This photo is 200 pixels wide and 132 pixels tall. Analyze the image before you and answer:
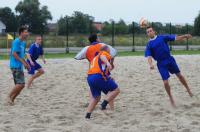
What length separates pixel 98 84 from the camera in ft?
25.1

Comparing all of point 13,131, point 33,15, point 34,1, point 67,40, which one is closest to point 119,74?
point 13,131

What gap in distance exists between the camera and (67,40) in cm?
3219

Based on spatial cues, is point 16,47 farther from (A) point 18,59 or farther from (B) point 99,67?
(B) point 99,67

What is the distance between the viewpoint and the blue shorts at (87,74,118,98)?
25.0ft

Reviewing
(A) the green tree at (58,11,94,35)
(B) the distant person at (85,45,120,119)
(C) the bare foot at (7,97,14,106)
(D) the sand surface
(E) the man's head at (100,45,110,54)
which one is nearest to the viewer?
(D) the sand surface

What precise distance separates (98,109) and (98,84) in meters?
1.17

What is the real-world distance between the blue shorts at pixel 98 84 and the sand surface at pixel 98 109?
0.46m

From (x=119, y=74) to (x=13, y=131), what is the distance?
27.2 feet

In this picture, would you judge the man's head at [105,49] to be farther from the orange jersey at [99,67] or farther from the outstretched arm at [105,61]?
the outstretched arm at [105,61]

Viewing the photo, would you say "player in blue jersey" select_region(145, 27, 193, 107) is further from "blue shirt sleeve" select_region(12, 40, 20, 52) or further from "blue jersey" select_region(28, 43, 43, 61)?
"blue jersey" select_region(28, 43, 43, 61)

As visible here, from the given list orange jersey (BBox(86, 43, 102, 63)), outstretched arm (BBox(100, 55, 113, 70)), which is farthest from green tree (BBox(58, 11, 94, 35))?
outstretched arm (BBox(100, 55, 113, 70))

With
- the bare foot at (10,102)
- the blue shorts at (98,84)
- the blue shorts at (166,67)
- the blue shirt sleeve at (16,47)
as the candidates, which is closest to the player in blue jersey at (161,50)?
the blue shorts at (166,67)

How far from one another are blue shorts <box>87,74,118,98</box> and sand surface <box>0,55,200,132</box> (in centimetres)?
46

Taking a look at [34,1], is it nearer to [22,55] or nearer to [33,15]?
[33,15]
